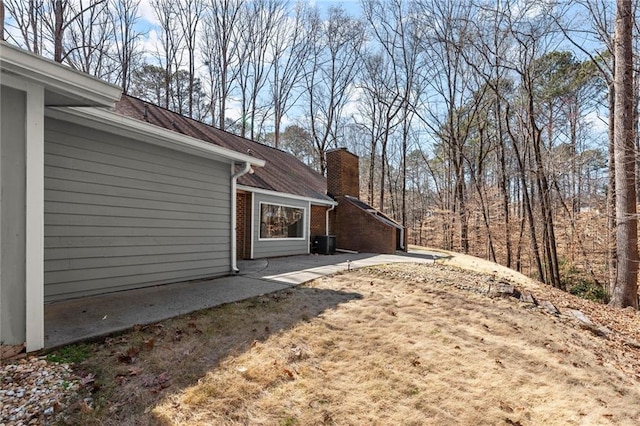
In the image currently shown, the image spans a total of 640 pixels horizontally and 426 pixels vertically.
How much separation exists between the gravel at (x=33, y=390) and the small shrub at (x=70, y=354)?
0.21 ft

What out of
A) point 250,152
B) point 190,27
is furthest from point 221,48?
point 250,152

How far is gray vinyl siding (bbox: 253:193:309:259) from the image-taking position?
913 centimetres

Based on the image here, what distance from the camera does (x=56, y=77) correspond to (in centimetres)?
291

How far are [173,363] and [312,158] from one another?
2310cm

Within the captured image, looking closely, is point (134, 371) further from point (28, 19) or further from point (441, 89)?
point (441, 89)

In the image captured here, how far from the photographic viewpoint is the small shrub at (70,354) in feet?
9.09

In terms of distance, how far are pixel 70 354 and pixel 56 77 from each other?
2.56 meters

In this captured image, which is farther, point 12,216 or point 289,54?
point 289,54

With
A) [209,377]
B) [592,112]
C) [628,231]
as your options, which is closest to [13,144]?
[209,377]

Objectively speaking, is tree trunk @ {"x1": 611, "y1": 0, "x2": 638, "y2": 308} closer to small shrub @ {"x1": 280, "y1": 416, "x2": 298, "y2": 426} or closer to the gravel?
small shrub @ {"x1": 280, "y1": 416, "x2": 298, "y2": 426}

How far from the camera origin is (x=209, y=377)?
2740 millimetres

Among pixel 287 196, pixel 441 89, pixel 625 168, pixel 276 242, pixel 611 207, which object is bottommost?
pixel 276 242

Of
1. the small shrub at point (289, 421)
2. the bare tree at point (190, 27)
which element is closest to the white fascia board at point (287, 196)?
the small shrub at point (289, 421)

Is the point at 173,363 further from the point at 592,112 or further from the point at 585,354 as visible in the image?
the point at 592,112
